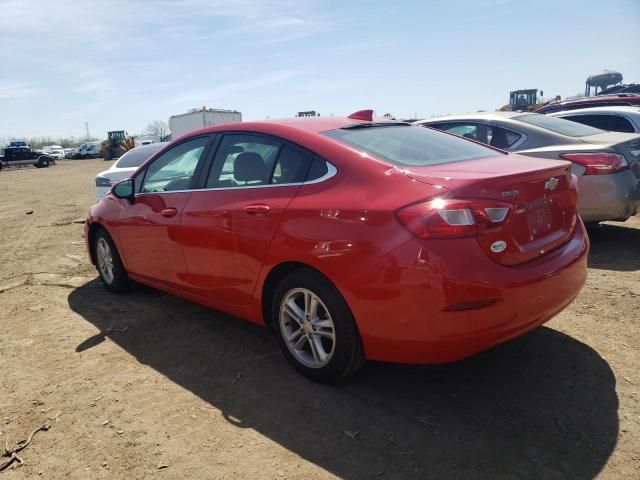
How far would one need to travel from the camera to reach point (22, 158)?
42.6m

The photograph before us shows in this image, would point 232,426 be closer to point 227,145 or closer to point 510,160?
point 227,145

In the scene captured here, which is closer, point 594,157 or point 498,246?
point 498,246

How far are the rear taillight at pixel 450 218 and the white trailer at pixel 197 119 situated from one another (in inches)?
908

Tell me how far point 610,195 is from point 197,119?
22095mm

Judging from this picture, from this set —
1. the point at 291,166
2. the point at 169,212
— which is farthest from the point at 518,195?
the point at 169,212

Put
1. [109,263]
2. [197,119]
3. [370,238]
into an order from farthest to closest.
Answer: [197,119] < [109,263] < [370,238]

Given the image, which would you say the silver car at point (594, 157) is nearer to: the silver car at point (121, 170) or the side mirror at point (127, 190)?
the side mirror at point (127, 190)

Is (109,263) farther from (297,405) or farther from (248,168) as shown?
(297,405)

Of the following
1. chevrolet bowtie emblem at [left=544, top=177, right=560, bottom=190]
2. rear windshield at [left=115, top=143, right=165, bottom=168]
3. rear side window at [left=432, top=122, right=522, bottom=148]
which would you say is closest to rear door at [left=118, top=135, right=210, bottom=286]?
chevrolet bowtie emblem at [left=544, top=177, right=560, bottom=190]

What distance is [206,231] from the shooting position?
3705mm

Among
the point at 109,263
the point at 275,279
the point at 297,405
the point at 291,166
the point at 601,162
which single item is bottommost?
the point at 297,405

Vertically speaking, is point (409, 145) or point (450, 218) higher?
point (409, 145)

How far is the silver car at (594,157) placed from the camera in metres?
5.41

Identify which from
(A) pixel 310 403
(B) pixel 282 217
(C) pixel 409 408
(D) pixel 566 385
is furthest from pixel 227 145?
(D) pixel 566 385
